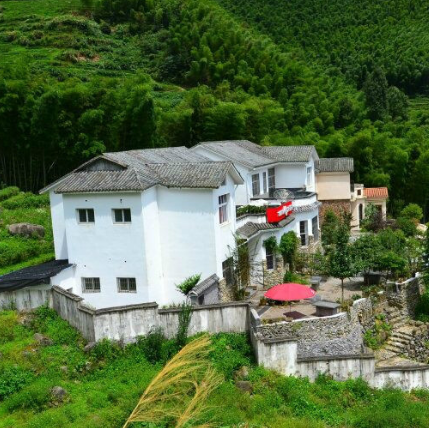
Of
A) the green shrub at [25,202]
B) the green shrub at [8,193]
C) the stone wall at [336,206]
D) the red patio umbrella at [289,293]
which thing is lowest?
the red patio umbrella at [289,293]

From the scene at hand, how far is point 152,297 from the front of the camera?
16.3 m

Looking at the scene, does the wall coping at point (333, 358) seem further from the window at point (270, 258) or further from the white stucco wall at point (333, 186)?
the white stucco wall at point (333, 186)

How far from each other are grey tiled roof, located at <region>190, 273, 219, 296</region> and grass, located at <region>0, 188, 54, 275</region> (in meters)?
6.11

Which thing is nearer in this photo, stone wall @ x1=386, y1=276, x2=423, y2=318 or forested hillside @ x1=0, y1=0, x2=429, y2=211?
stone wall @ x1=386, y1=276, x2=423, y2=318

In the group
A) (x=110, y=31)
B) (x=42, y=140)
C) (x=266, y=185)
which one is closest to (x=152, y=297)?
(x=266, y=185)

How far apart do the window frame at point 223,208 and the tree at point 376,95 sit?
111 ft

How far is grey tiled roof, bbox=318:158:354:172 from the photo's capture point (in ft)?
94.2

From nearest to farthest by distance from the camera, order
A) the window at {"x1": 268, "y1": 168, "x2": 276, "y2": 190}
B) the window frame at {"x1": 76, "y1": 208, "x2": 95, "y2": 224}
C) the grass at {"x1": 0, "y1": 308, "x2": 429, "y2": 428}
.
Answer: the grass at {"x1": 0, "y1": 308, "x2": 429, "y2": 428} < the window frame at {"x1": 76, "y1": 208, "x2": 95, "y2": 224} < the window at {"x1": 268, "y1": 168, "x2": 276, "y2": 190}

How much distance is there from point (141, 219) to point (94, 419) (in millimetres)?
6622

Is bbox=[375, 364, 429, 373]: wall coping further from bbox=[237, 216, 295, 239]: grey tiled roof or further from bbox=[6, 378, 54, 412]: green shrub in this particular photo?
bbox=[6, 378, 54, 412]: green shrub

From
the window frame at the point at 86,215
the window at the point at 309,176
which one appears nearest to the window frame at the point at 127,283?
the window frame at the point at 86,215

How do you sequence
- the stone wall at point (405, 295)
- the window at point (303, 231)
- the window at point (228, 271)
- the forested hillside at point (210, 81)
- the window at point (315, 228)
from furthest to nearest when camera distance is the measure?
1. the forested hillside at point (210, 81)
2. the window at point (315, 228)
3. the window at point (303, 231)
4. the stone wall at point (405, 295)
5. the window at point (228, 271)

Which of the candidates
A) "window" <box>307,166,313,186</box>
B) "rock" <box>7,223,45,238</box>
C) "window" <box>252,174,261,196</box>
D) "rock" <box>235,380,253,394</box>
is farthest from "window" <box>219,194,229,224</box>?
"window" <box>307,166,313,186</box>

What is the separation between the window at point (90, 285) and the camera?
1667 centimetres
